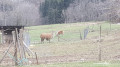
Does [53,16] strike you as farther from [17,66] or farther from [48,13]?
[17,66]

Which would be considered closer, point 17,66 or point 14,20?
point 17,66

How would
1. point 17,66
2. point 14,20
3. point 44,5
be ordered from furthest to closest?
point 44,5 → point 14,20 → point 17,66

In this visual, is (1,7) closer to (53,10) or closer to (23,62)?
(53,10)

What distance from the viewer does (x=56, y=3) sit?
283ft

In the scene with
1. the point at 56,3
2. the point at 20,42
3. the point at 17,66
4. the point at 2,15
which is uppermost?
the point at 56,3

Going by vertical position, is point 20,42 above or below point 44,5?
below

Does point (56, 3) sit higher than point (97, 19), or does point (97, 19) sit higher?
point (56, 3)

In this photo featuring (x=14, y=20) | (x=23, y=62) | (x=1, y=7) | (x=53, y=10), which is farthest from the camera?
(x=53, y=10)

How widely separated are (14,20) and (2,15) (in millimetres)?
5161

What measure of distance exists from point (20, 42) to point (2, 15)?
181 ft

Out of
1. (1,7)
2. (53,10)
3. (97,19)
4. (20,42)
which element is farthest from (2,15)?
(20,42)

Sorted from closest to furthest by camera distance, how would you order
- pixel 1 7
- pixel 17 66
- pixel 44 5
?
pixel 17 66 → pixel 1 7 → pixel 44 5

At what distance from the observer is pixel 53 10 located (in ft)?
274

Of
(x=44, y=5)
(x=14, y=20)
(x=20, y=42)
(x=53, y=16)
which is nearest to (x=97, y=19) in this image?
(x=53, y=16)
